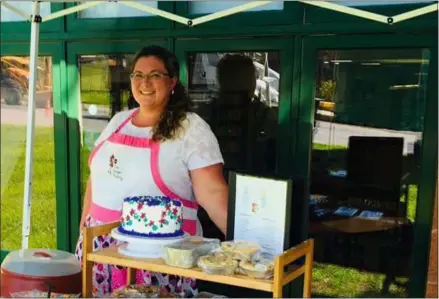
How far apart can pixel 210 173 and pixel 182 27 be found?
1085 mm

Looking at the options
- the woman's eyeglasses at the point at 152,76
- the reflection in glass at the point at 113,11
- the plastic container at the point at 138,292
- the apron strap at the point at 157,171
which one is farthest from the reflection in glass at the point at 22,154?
the plastic container at the point at 138,292

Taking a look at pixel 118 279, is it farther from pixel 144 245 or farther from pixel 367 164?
pixel 367 164

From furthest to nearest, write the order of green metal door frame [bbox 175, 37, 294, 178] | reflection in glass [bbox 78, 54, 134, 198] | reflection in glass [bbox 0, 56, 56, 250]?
1. reflection in glass [bbox 0, 56, 56, 250]
2. reflection in glass [bbox 78, 54, 134, 198]
3. green metal door frame [bbox 175, 37, 294, 178]

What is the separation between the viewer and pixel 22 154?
10.9ft

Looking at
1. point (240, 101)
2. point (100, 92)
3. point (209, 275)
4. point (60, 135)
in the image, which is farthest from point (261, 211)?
point (60, 135)

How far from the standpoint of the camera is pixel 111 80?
294 centimetres

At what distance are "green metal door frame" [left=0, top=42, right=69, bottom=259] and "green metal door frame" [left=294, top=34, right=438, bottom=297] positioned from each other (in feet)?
4.56

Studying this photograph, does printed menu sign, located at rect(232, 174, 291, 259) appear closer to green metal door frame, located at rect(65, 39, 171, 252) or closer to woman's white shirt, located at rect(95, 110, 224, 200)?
woman's white shirt, located at rect(95, 110, 224, 200)

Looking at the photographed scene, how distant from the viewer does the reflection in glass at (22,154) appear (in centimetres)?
311

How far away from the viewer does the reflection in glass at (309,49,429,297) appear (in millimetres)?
2359

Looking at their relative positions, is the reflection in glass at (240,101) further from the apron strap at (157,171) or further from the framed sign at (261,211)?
the framed sign at (261,211)

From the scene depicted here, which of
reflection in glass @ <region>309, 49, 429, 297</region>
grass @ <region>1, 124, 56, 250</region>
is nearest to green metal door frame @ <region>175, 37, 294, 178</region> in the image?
reflection in glass @ <region>309, 49, 429, 297</region>

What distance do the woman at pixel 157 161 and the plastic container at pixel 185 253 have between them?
334 millimetres

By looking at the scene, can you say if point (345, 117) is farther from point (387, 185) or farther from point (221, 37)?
point (221, 37)
